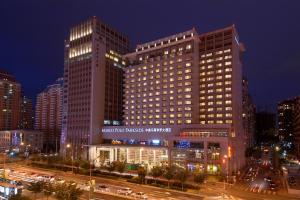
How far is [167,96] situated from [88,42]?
53.9 metres

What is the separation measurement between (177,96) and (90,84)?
48382 millimetres

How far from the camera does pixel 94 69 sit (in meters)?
158

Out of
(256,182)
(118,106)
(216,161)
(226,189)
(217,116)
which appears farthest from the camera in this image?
(118,106)

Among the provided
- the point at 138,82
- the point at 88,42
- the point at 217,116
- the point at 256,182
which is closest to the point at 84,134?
the point at 138,82

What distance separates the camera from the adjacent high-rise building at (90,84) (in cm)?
15825

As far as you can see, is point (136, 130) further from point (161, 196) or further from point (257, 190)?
point (161, 196)

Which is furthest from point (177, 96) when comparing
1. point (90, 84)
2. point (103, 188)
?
point (103, 188)

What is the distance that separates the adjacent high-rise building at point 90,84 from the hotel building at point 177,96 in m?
10.4

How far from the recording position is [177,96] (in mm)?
Result: 144375

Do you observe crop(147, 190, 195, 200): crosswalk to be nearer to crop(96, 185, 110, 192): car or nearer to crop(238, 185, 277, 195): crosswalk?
crop(96, 185, 110, 192): car

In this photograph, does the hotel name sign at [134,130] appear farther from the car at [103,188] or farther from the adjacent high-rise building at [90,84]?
the car at [103,188]

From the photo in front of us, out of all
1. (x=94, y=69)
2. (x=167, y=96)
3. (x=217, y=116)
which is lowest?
(x=217, y=116)

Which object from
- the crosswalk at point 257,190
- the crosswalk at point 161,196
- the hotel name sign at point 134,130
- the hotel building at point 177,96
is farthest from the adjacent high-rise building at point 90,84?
the crosswalk at point 257,190

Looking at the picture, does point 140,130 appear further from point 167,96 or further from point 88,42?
point 88,42
